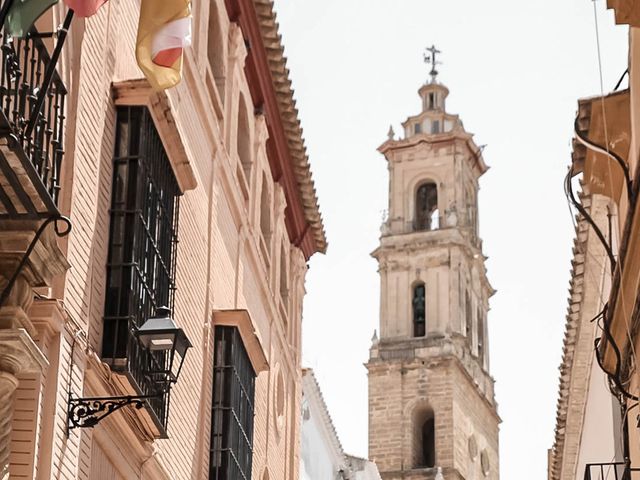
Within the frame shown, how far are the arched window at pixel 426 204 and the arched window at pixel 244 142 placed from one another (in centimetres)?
3892

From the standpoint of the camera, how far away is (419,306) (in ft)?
182

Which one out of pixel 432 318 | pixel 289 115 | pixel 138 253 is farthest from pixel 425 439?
pixel 138 253

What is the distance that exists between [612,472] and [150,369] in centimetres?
763

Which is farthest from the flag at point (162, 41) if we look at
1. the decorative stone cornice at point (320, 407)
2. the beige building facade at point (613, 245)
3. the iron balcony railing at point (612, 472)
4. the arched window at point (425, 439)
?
the arched window at point (425, 439)

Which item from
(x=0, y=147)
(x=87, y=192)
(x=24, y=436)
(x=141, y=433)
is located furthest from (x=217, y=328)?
(x=0, y=147)

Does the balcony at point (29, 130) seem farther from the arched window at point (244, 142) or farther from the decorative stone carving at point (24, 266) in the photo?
the arched window at point (244, 142)

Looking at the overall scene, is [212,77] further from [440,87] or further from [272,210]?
[440,87]

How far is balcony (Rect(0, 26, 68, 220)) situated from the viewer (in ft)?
24.8

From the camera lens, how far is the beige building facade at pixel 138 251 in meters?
8.38

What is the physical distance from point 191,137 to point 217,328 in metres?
1.96

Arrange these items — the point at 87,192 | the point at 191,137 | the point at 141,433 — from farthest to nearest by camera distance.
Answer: the point at 191,137 → the point at 141,433 → the point at 87,192

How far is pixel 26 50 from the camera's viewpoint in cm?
884

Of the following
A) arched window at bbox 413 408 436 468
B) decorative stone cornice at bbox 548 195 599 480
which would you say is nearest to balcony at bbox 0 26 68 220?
decorative stone cornice at bbox 548 195 599 480

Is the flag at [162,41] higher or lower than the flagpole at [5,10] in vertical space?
higher
